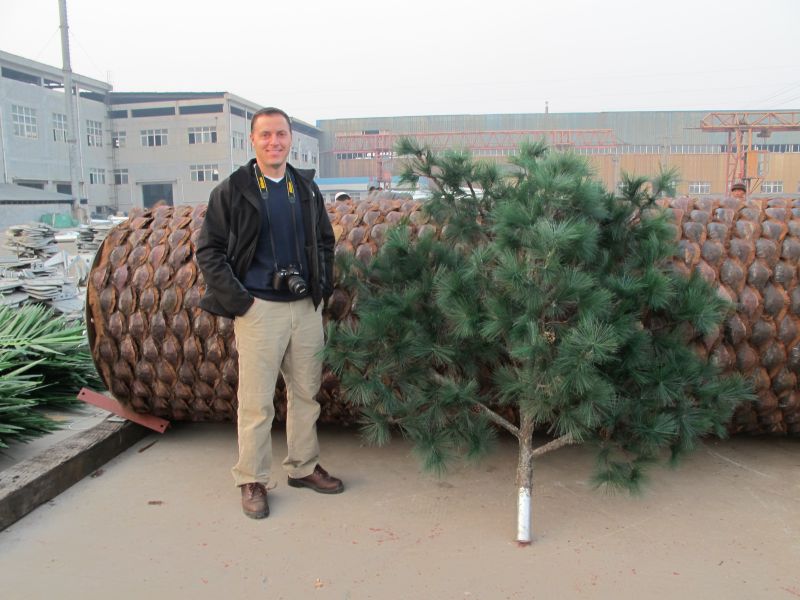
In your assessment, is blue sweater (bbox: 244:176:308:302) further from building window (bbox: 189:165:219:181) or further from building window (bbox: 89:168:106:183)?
building window (bbox: 89:168:106:183)

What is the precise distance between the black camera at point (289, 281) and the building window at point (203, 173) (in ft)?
166

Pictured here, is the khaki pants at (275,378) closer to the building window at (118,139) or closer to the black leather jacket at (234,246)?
the black leather jacket at (234,246)

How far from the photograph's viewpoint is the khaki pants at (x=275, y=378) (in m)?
2.75

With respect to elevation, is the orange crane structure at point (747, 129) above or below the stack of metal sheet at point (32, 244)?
above

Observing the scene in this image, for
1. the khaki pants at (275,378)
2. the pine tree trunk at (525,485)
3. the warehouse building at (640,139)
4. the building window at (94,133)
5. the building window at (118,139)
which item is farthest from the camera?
the building window at (118,139)

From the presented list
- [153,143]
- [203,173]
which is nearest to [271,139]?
[203,173]

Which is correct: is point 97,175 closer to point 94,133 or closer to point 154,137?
point 94,133

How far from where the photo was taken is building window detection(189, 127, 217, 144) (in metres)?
50.1

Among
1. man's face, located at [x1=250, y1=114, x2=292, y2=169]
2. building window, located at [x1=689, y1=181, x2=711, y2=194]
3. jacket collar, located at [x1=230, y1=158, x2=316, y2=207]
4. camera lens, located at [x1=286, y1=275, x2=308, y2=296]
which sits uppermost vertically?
building window, located at [x1=689, y1=181, x2=711, y2=194]

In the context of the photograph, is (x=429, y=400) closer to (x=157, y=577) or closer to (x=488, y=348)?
(x=488, y=348)

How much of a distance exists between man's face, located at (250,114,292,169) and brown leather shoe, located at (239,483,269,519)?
134cm

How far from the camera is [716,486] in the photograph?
282cm

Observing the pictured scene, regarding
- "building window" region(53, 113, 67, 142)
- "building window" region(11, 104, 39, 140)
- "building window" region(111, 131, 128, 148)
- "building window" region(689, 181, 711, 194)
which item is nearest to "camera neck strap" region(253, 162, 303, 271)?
"building window" region(689, 181, 711, 194)

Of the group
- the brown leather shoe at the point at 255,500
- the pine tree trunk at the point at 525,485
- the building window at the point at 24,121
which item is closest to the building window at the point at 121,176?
the building window at the point at 24,121
